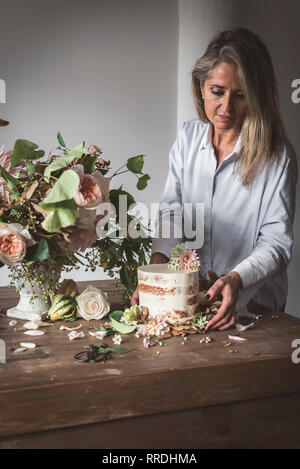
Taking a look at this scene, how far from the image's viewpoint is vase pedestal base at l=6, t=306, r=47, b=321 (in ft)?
3.99

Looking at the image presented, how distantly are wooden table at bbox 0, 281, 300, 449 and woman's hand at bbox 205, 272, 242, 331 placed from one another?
72mm

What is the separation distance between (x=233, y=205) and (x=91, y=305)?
27.6 inches

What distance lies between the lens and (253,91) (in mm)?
1510

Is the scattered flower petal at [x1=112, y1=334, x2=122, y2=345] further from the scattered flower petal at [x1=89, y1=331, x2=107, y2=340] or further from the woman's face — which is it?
the woman's face

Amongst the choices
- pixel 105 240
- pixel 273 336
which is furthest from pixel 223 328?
pixel 105 240

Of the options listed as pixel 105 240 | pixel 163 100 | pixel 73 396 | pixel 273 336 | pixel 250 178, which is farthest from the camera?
pixel 163 100

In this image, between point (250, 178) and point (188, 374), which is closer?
point (188, 374)

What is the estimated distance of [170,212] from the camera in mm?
1706

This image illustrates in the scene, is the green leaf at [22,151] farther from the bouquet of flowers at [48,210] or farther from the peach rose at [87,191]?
the peach rose at [87,191]

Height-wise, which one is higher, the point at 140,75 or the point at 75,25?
the point at 75,25

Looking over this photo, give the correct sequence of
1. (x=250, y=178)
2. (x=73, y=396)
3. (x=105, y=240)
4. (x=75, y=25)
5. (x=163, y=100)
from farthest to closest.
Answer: (x=163, y=100) → (x=75, y=25) → (x=250, y=178) → (x=105, y=240) → (x=73, y=396)

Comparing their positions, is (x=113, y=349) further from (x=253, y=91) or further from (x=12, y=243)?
(x=253, y=91)
